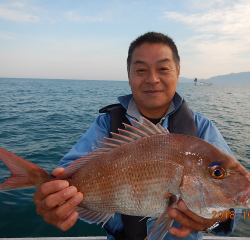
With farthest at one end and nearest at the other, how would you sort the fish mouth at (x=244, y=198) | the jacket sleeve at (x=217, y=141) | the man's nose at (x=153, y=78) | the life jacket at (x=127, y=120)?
the man's nose at (x=153, y=78) → the life jacket at (x=127, y=120) → the jacket sleeve at (x=217, y=141) → the fish mouth at (x=244, y=198)

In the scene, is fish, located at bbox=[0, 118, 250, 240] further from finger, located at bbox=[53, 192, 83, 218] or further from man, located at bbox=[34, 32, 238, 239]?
man, located at bbox=[34, 32, 238, 239]

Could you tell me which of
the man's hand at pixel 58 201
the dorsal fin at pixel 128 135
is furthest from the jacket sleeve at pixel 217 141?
the man's hand at pixel 58 201

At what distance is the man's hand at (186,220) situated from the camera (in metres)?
1.82

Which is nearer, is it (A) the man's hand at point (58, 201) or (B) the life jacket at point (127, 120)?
(A) the man's hand at point (58, 201)

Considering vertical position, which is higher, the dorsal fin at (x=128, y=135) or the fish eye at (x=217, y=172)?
the dorsal fin at (x=128, y=135)

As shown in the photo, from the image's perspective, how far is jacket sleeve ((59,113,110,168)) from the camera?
260 cm

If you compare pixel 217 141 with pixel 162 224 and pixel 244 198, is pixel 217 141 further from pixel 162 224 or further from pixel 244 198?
pixel 162 224

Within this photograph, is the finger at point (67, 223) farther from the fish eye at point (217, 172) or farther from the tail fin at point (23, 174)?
the fish eye at point (217, 172)

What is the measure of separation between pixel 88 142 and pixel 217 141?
174 centimetres

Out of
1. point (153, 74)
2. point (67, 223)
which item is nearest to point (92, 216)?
point (67, 223)

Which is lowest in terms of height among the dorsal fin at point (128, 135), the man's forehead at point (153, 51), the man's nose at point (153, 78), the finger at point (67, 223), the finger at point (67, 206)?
the finger at point (67, 223)

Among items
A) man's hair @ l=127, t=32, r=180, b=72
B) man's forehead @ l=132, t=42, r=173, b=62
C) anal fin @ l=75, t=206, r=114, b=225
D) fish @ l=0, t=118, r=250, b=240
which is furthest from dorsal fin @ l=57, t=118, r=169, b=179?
man's hair @ l=127, t=32, r=180, b=72

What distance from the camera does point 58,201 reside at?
1.96 m

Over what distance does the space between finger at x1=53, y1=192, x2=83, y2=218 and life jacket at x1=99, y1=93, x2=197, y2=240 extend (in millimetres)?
824
